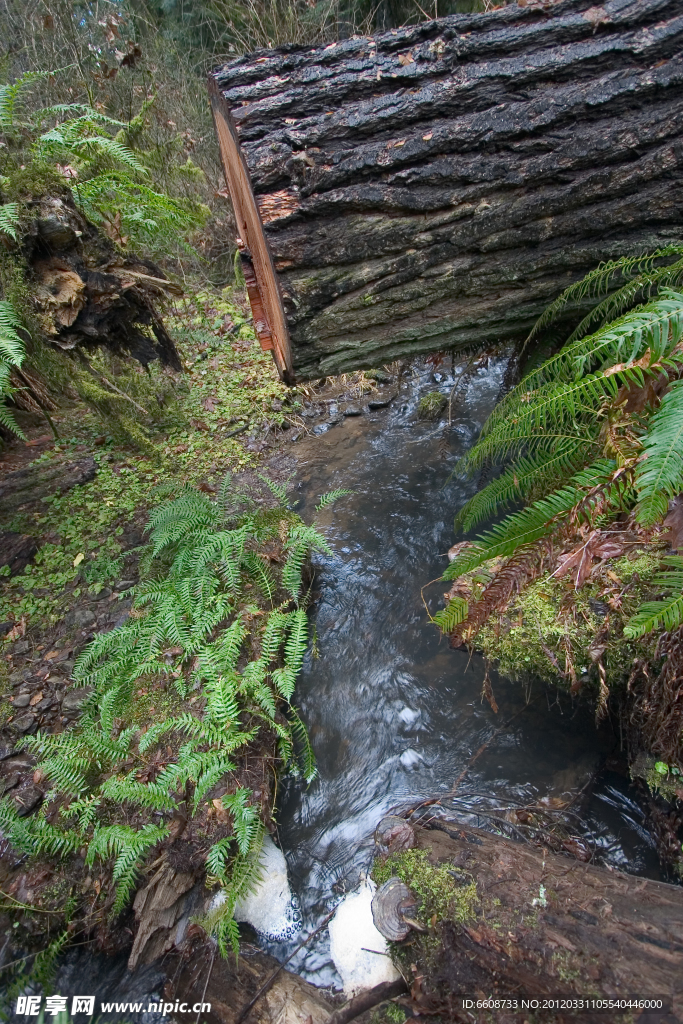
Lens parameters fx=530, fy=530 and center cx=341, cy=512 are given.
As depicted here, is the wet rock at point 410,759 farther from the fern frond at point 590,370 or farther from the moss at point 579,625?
the fern frond at point 590,370

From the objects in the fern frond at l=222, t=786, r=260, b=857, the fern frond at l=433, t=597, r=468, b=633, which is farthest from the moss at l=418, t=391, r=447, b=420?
the fern frond at l=222, t=786, r=260, b=857

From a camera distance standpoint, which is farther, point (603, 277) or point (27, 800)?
point (603, 277)

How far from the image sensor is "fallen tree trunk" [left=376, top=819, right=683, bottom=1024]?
1.35 metres

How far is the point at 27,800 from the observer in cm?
216

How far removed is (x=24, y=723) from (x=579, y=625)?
7.93 ft

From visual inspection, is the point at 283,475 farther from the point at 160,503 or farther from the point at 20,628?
the point at 20,628

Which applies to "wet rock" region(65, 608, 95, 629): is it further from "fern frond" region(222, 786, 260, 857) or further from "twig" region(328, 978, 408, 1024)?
"twig" region(328, 978, 408, 1024)

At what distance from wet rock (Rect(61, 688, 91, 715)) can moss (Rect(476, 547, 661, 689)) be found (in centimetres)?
187

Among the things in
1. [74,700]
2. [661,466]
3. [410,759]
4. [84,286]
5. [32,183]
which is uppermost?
[32,183]

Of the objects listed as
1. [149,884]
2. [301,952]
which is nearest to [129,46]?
[149,884]

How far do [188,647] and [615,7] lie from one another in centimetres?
333

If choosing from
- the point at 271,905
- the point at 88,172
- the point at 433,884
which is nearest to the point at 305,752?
the point at 271,905

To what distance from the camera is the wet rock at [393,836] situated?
1.95 metres

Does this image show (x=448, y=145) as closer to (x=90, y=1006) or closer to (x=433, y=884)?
(x=433, y=884)
